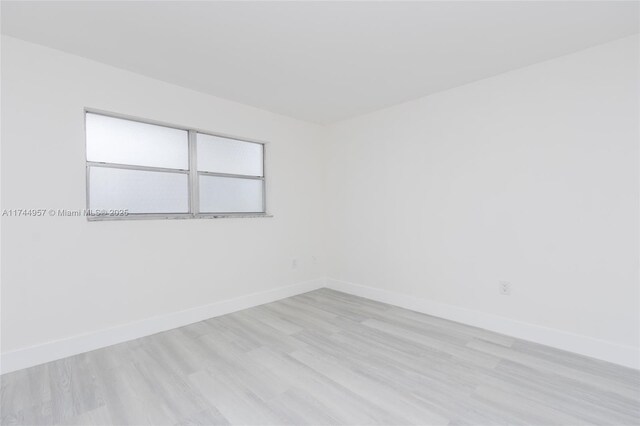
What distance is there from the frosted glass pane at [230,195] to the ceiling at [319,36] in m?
1.03

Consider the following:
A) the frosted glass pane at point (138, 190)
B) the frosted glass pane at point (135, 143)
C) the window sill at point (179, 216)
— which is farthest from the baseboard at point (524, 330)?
the frosted glass pane at point (135, 143)

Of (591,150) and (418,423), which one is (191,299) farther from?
(591,150)

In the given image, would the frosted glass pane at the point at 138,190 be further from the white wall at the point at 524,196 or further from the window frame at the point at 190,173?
the white wall at the point at 524,196

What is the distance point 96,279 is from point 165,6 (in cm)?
217

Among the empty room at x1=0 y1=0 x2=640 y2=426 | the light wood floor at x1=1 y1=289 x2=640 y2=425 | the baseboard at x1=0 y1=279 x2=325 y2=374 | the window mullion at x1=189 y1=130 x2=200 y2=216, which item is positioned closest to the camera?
the light wood floor at x1=1 y1=289 x2=640 y2=425

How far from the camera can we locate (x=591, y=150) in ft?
7.75

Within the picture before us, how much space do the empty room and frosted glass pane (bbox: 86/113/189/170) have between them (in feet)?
0.06

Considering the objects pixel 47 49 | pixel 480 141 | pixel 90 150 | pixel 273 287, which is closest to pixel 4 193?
pixel 90 150

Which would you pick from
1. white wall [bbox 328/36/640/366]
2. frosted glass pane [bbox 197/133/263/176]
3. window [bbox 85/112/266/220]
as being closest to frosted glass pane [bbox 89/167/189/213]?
window [bbox 85/112/266/220]

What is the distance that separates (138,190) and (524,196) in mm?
3531

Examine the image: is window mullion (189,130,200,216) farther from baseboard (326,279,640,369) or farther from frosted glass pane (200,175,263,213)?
baseboard (326,279,640,369)

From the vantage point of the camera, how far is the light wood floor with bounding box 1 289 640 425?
66.9 inches

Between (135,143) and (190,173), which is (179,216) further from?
(135,143)

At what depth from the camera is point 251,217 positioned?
3.65m
